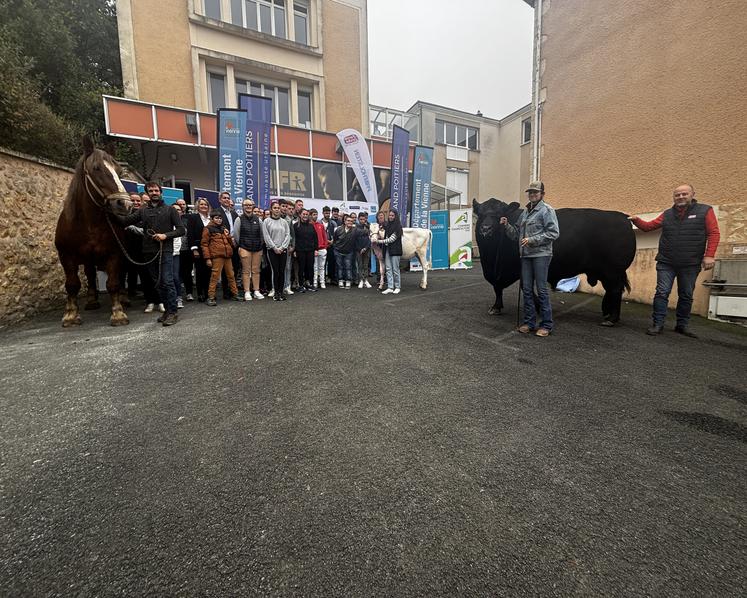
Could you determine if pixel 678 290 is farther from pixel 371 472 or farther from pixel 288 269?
pixel 288 269

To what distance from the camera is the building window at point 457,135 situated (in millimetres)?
26062

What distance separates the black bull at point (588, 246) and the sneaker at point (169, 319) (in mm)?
4903

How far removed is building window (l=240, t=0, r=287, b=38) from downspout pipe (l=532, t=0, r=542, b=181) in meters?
11.0

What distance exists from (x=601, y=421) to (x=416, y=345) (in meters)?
2.08

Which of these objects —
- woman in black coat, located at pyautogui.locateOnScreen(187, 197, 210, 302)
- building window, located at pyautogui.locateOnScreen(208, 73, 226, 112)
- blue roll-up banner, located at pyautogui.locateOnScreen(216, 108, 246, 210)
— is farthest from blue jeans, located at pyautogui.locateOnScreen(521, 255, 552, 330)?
building window, located at pyautogui.locateOnScreen(208, 73, 226, 112)

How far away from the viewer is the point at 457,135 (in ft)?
87.7

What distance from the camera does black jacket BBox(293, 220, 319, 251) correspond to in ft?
25.7

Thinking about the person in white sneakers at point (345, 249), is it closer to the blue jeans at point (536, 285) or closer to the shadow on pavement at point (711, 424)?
the blue jeans at point (536, 285)

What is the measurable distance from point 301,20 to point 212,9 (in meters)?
3.66

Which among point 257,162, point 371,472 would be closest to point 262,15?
point 257,162

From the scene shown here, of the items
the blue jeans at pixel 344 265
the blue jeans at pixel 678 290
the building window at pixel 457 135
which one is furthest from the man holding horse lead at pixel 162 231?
the building window at pixel 457 135

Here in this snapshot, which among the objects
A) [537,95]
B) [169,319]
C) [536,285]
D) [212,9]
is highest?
[212,9]

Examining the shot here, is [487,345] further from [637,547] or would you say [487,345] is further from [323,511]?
[323,511]

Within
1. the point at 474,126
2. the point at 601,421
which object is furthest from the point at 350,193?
the point at 474,126
